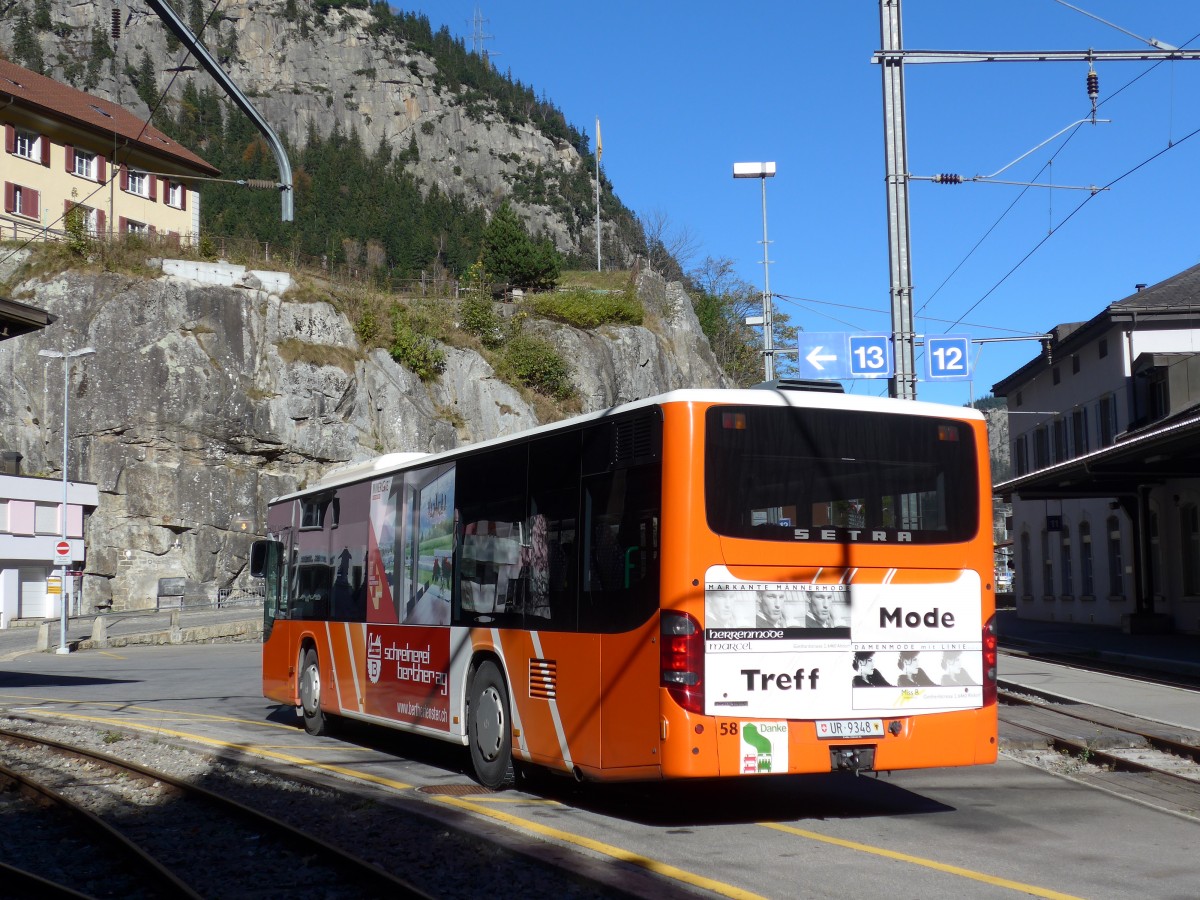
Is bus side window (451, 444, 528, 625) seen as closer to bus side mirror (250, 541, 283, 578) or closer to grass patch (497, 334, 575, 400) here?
bus side mirror (250, 541, 283, 578)

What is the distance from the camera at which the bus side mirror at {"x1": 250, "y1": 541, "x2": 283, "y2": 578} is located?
53.5 feet

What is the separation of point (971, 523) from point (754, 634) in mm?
1964

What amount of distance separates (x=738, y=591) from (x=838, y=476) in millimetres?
1155

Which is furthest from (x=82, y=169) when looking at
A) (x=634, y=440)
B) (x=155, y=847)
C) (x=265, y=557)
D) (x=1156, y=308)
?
(x=634, y=440)

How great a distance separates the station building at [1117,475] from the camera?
31.1 metres

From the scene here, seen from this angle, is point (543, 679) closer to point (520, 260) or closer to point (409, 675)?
point (409, 675)

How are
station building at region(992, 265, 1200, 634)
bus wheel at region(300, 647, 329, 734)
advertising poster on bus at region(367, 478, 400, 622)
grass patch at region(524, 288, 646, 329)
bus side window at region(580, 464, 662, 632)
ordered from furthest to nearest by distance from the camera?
grass patch at region(524, 288, 646, 329) < station building at region(992, 265, 1200, 634) < bus wheel at region(300, 647, 329, 734) < advertising poster on bus at region(367, 478, 400, 622) < bus side window at region(580, 464, 662, 632)

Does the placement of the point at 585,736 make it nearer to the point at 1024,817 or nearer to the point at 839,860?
the point at 839,860

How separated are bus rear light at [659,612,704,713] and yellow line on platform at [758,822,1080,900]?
1180mm

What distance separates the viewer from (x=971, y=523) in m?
9.05

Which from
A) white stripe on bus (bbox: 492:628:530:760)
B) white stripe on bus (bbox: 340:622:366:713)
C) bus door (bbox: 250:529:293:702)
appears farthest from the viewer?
bus door (bbox: 250:529:293:702)

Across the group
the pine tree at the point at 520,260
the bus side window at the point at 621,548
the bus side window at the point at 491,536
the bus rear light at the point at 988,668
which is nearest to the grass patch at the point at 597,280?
the pine tree at the point at 520,260

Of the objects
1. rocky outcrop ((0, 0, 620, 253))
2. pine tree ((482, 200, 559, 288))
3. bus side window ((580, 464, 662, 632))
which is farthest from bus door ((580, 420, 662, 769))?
rocky outcrop ((0, 0, 620, 253))

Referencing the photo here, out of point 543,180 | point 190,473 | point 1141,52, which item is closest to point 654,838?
point 1141,52
